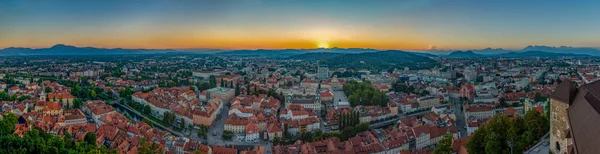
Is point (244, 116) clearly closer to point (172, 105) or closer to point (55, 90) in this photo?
point (172, 105)

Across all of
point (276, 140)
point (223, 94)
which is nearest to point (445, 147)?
point (276, 140)

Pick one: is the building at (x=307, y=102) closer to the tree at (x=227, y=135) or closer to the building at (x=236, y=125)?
the building at (x=236, y=125)

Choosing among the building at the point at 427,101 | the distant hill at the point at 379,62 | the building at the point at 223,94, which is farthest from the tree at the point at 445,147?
the distant hill at the point at 379,62

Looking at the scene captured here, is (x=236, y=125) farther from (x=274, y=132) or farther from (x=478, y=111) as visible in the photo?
(x=478, y=111)

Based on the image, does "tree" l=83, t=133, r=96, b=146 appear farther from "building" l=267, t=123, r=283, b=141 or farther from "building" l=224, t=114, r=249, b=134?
"building" l=267, t=123, r=283, b=141

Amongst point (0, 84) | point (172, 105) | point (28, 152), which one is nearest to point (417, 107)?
point (172, 105)

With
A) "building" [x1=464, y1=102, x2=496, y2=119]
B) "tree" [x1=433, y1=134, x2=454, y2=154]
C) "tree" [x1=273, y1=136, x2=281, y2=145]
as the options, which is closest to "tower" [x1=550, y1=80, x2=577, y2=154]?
"tree" [x1=433, y1=134, x2=454, y2=154]
